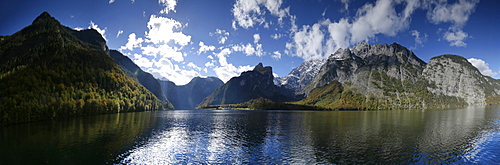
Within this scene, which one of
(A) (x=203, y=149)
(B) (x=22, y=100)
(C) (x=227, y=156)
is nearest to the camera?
(C) (x=227, y=156)

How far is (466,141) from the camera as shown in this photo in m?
51.5

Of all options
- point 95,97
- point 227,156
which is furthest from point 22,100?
point 227,156

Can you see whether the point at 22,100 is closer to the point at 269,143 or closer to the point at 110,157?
the point at 110,157

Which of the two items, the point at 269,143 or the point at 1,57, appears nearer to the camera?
the point at 269,143

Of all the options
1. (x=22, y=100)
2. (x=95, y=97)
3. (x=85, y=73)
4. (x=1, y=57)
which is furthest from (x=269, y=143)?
(x=1, y=57)

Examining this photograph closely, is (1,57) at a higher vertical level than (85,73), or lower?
higher

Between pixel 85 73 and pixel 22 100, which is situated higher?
pixel 85 73

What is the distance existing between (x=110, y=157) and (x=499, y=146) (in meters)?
77.5

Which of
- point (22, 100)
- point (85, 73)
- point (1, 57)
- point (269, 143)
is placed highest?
point (1, 57)

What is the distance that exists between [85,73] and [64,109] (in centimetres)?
8049

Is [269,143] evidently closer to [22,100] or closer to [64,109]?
[22,100]

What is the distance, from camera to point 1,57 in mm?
174625

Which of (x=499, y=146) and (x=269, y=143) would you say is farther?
(x=269, y=143)

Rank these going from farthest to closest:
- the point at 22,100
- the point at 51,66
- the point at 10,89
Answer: the point at 51,66, the point at 10,89, the point at 22,100
